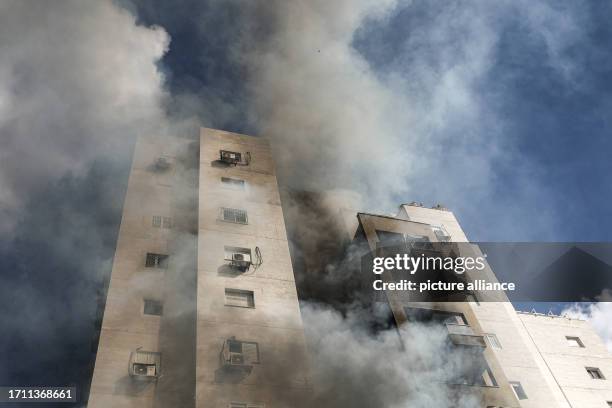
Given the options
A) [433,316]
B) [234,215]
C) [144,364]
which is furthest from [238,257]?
[433,316]

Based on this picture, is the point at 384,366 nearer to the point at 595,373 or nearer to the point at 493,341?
the point at 493,341

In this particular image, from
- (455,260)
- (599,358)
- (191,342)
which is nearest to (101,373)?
(191,342)

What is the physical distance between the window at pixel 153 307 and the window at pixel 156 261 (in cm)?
176

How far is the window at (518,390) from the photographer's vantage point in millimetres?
25453

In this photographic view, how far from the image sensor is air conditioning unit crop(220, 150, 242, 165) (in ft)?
95.4

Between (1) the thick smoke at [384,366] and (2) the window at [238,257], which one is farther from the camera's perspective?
(2) the window at [238,257]

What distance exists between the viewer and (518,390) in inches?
1011

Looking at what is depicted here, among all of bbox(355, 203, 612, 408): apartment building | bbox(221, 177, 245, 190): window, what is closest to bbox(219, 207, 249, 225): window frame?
bbox(221, 177, 245, 190): window

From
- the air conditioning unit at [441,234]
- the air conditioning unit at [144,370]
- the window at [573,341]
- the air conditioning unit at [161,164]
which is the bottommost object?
the air conditioning unit at [144,370]

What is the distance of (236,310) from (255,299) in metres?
0.96

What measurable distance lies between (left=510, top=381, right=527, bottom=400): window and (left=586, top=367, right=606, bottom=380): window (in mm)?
9008

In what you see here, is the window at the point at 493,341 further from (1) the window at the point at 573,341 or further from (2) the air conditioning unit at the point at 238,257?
(2) the air conditioning unit at the point at 238,257

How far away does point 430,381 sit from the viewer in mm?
23516

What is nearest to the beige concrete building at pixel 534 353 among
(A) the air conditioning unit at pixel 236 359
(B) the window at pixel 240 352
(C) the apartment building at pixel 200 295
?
(C) the apartment building at pixel 200 295
